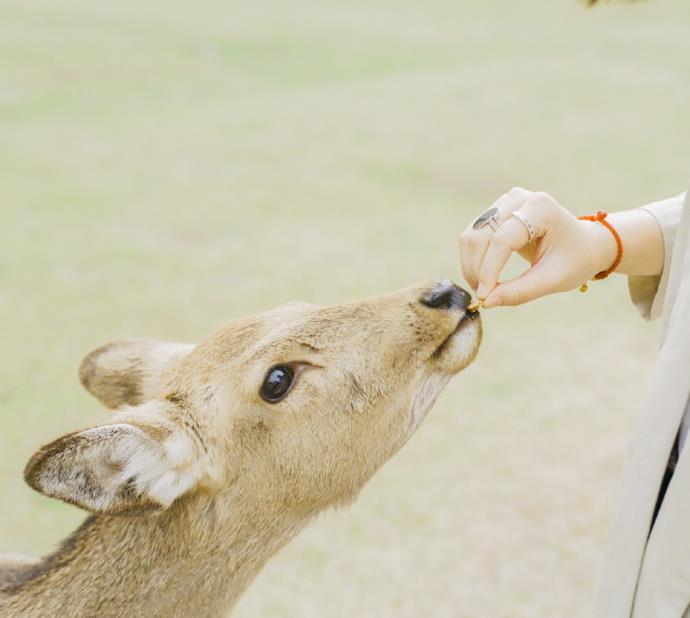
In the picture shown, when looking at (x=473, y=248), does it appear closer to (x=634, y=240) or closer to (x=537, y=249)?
(x=537, y=249)

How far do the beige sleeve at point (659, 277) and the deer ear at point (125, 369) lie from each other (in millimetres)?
1674

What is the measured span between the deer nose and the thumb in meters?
0.24

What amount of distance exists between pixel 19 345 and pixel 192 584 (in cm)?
561

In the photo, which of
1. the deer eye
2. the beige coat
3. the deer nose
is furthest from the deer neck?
the beige coat

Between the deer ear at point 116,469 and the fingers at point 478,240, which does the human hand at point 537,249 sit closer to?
the fingers at point 478,240

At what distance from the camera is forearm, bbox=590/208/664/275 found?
2816 millimetres

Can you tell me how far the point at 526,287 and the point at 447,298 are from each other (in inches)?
14.0

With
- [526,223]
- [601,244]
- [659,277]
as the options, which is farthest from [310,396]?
[659,277]

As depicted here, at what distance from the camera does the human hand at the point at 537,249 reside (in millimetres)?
2705

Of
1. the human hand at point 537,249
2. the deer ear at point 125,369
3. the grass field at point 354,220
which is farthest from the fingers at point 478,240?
the grass field at point 354,220

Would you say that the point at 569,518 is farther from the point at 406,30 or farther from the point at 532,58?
the point at 406,30

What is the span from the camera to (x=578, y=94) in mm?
19188

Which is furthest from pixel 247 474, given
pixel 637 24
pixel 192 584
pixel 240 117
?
pixel 637 24

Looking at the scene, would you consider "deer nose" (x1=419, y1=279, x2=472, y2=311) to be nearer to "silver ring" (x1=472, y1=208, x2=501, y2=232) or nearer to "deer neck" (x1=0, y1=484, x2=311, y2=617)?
"silver ring" (x1=472, y1=208, x2=501, y2=232)
